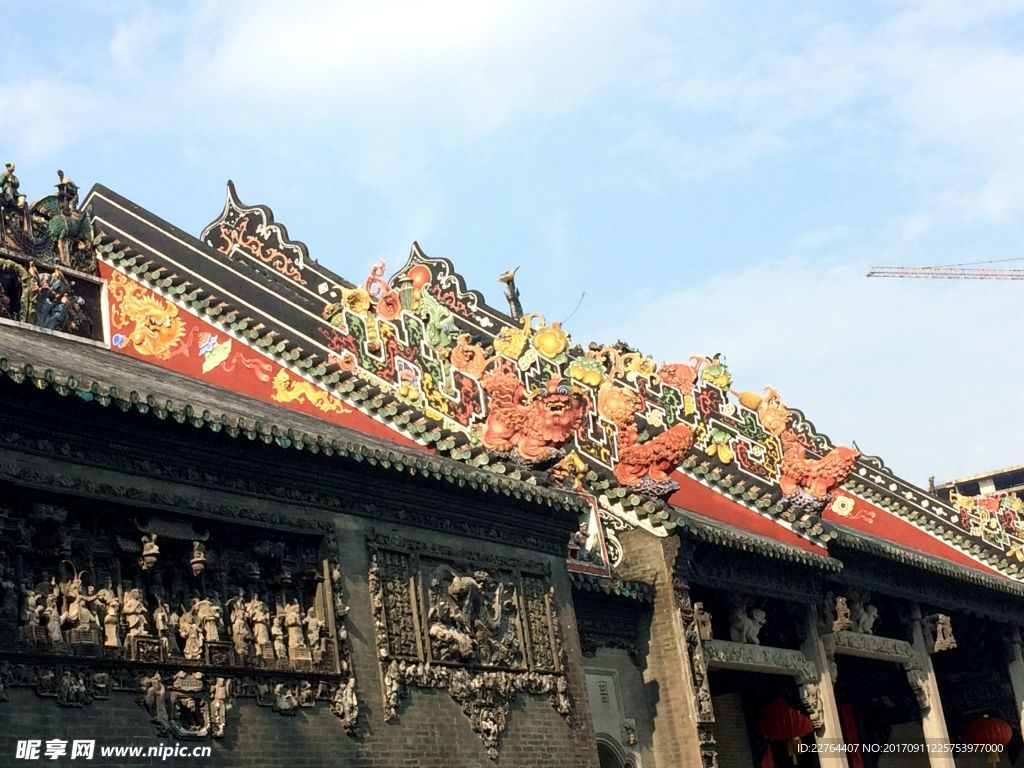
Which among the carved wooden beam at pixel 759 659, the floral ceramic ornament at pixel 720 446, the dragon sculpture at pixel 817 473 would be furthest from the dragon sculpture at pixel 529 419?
the floral ceramic ornament at pixel 720 446

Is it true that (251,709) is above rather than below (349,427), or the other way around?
below

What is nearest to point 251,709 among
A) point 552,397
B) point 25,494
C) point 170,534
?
point 170,534

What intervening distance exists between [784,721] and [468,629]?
8.55m

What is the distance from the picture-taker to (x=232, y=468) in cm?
1295

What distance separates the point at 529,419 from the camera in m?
17.1

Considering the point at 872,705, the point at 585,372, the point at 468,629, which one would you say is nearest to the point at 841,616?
the point at 585,372

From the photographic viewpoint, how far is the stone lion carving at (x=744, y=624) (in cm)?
1958

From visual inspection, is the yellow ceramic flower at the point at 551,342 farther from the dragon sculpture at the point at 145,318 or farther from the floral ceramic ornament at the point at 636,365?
the dragon sculpture at the point at 145,318

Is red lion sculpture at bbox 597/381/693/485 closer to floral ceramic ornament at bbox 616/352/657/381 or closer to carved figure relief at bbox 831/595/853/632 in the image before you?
carved figure relief at bbox 831/595/853/632

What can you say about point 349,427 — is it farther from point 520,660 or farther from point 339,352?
point 520,660

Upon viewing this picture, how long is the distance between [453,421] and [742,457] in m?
7.53

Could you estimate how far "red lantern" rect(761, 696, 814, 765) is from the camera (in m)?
21.8
